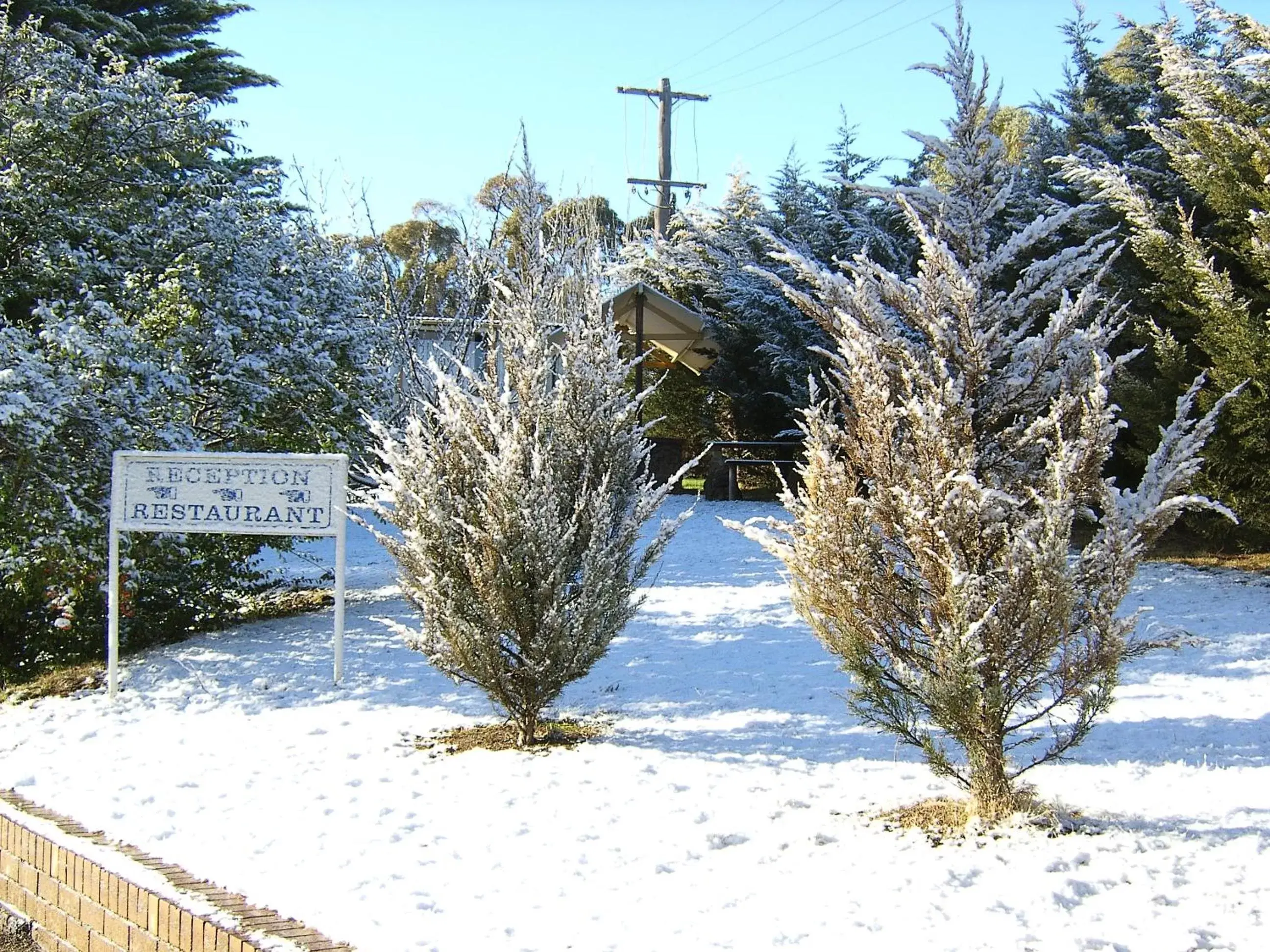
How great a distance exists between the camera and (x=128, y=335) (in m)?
7.89

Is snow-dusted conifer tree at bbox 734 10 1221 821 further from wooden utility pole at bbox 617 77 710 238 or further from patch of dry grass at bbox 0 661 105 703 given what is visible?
wooden utility pole at bbox 617 77 710 238

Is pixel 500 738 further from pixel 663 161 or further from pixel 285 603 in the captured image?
pixel 663 161

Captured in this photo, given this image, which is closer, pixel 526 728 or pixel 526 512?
pixel 526 512

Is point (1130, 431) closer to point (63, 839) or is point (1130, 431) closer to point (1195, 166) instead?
point (1195, 166)

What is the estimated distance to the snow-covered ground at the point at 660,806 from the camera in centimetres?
373

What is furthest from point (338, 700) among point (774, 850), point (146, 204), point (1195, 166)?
point (1195, 166)

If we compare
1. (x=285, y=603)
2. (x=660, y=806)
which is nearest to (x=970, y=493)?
(x=660, y=806)

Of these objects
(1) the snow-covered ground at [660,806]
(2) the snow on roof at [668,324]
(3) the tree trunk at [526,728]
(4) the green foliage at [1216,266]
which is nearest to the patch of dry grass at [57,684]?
(1) the snow-covered ground at [660,806]

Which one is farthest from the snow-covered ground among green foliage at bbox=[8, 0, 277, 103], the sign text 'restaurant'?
green foliage at bbox=[8, 0, 277, 103]

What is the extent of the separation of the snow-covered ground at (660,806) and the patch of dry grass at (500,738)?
12 cm

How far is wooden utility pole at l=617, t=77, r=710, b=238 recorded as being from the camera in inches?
922

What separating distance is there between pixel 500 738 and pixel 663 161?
1935 centimetres

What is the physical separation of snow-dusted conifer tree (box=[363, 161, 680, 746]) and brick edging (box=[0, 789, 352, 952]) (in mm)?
1906

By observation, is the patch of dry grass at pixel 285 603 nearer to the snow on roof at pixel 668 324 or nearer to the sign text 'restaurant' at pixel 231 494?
the sign text 'restaurant' at pixel 231 494
